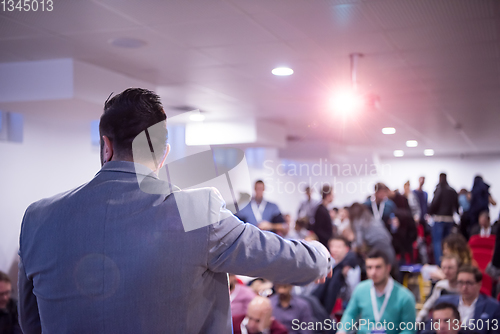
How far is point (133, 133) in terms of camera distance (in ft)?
2.53

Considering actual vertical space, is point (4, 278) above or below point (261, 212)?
below

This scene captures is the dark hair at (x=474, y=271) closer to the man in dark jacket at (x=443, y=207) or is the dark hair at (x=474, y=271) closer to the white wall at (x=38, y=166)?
the man in dark jacket at (x=443, y=207)

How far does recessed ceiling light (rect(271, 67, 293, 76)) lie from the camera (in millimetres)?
3432

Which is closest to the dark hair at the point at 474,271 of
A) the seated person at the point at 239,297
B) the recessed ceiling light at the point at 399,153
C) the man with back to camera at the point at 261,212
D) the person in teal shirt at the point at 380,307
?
the person in teal shirt at the point at 380,307

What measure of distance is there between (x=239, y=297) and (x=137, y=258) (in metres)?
2.23

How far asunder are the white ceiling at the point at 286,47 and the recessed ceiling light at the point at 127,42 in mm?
42

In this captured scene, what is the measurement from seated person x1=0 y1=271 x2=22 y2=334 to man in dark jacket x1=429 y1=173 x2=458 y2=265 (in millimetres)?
2880

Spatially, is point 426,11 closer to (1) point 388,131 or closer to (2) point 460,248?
(2) point 460,248

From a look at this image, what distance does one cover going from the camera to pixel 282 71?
11.5 feet

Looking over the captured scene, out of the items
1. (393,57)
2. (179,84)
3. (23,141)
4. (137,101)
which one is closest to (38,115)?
(23,141)

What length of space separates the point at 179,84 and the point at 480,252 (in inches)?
109

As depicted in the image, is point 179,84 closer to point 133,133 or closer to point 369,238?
point 369,238

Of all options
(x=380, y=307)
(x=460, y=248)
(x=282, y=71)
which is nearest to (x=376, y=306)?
(x=380, y=307)

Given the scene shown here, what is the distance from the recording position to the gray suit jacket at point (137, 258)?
696 millimetres
